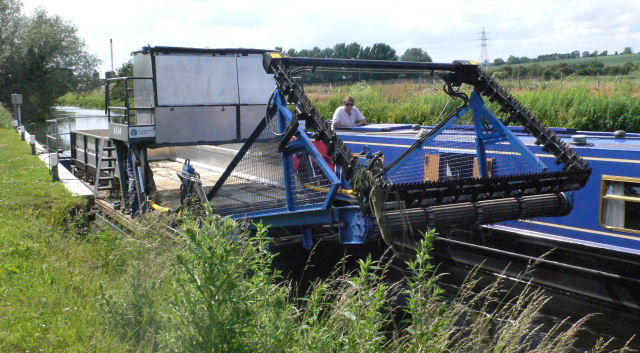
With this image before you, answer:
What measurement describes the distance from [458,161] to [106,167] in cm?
640

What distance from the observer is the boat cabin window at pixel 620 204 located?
797 cm

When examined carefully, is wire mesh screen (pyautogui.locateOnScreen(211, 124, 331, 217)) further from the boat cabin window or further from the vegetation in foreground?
the boat cabin window

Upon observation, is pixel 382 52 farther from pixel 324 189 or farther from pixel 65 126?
pixel 324 189

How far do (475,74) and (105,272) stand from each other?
16.5 ft

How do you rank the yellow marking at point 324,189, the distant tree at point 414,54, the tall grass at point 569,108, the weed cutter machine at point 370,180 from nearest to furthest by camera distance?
the weed cutter machine at point 370,180 < the yellow marking at point 324,189 < the tall grass at point 569,108 < the distant tree at point 414,54

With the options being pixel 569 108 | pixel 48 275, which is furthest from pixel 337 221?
pixel 569 108

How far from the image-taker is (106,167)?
1173 cm

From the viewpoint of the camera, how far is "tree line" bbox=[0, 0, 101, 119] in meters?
47.7

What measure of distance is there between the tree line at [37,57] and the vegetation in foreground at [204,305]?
1805 inches

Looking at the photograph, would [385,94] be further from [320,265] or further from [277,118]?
[277,118]

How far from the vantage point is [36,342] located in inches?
185

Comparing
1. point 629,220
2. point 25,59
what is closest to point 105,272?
point 629,220

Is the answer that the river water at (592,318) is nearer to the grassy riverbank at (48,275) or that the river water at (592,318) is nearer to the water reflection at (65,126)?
the grassy riverbank at (48,275)

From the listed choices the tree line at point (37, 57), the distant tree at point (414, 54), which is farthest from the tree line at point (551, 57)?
the tree line at point (37, 57)
